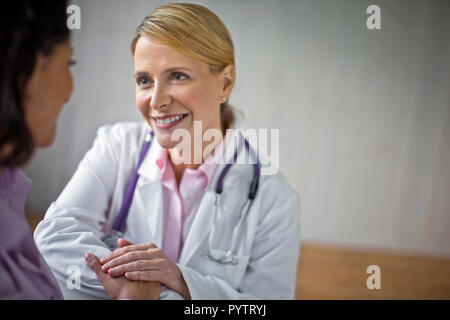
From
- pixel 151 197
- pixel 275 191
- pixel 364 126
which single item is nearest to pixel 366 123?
pixel 364 126

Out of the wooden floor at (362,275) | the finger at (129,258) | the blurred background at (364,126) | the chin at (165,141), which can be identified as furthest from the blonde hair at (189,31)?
the blurred background at (364,126)

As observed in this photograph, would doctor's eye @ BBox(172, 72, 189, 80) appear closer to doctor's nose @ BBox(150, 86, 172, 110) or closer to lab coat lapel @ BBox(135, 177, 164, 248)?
doctor's nose @ BBox(150, 86, 172, 110)

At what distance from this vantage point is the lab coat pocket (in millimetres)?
853

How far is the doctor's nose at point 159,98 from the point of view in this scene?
2.43 ft

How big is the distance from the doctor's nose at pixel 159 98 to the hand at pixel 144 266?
0.86 ft

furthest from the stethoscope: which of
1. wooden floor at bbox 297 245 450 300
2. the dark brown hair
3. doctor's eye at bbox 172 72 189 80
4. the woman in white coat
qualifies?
wooden floor at bbox 297 245 450 300

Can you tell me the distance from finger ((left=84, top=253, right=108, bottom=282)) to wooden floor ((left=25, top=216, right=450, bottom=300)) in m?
1.18

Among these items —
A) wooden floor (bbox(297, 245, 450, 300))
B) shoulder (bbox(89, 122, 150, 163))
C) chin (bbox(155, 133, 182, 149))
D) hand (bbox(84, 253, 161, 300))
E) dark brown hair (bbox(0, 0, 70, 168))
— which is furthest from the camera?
wooden floor (bbox(297, 245, 450, 300))

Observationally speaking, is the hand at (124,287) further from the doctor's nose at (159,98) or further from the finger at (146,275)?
the doctor's nose at (159,98)

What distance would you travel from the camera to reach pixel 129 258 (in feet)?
2.28

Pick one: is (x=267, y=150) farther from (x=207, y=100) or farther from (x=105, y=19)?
(x=105, y=19)

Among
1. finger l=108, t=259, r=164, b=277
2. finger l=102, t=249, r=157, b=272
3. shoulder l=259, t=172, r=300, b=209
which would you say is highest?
shoulder l=259, t=172, r=300, b=209

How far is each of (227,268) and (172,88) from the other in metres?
0.41

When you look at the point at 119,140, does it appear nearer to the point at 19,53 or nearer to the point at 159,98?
the point at 159,98
